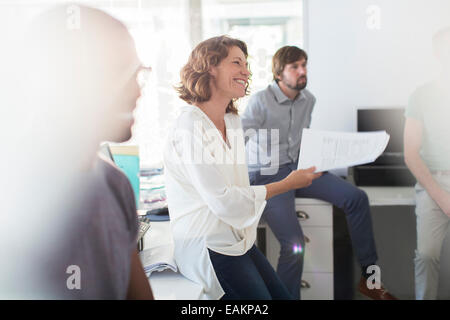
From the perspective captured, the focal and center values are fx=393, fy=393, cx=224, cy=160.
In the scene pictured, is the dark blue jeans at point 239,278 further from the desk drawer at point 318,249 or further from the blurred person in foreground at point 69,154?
the desk drawer at point 318,249

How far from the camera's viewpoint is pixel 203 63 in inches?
42.9

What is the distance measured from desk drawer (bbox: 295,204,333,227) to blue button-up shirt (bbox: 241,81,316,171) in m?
0.22

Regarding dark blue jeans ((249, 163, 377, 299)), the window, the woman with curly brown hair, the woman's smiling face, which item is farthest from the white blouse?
dark blue jeans ((249, 163, 377, 299))

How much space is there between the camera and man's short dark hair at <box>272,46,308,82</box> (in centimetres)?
181

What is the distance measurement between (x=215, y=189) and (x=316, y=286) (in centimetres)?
105

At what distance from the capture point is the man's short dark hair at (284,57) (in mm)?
1813

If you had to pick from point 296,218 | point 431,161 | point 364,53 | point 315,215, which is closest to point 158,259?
point 296,218

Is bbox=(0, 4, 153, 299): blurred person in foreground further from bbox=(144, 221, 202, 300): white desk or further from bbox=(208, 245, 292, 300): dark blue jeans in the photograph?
bbox=(208, 245, 292, 300): dark blue jeans

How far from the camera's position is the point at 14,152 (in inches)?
20.5

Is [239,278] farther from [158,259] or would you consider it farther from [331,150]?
[331,150]

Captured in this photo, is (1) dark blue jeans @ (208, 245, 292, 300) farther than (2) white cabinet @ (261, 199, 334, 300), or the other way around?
(2) white cabinet @ (261, 199, 334, 300)

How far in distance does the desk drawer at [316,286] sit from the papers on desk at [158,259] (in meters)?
0.88

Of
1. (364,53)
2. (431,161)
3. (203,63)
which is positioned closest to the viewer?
(203,63)

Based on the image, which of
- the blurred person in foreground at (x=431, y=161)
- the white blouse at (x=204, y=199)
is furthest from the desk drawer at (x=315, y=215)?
the white blouse at (x=204, y=199)
